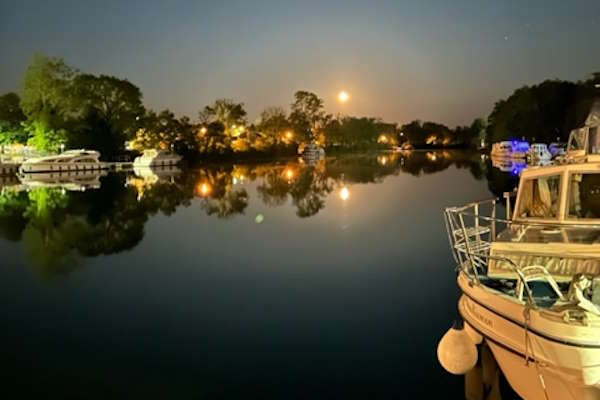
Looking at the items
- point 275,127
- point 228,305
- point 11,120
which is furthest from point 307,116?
point 228,305

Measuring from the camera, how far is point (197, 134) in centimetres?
9738

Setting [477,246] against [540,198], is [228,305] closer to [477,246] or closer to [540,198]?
[477,246]

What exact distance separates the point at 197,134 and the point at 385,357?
91046mm

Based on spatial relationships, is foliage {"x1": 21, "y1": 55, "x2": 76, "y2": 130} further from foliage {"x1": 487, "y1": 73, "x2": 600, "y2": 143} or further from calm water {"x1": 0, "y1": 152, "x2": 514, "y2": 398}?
foliage {"x1": 487, "y1": 73, "x2": 600, "y2": 143}

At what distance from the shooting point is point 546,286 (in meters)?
7.84

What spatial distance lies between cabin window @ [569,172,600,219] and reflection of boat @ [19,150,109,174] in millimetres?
65516

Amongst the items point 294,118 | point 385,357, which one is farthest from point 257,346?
point 294,118

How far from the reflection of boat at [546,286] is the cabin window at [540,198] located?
0.06 feet

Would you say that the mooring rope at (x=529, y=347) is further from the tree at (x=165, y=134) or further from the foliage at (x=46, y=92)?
the tree at (x=165, y=134)

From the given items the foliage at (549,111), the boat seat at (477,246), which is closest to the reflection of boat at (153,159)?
the foliage at (549,111)

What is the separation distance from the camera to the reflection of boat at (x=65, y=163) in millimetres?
63969

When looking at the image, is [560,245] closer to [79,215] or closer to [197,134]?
[79,215]

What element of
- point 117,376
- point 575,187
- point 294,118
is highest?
point 294,118

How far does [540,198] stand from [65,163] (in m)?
66.8
